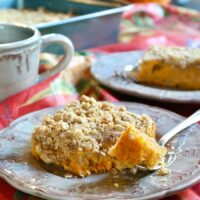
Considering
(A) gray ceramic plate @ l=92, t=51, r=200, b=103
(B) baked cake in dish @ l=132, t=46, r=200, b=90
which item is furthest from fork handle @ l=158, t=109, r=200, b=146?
(B) baked cake in dish @ l=132, t=46, r=200, b=90

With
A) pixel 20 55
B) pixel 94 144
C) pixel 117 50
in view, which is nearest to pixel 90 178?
pixel 94 144

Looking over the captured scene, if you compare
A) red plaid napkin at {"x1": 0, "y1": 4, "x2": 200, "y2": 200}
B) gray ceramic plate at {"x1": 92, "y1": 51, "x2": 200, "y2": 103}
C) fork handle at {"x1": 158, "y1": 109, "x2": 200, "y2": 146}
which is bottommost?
red plaid napkin at {"x1": 0, "y1": 4, "x2": 200, "y2": 200}

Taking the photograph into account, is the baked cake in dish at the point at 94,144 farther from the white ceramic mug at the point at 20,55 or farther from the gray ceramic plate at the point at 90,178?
the white ceramic mug at the point at 20,55

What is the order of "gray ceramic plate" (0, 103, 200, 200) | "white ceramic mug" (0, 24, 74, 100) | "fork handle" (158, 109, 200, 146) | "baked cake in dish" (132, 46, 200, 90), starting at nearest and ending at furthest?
"gray ceramic plate" (0, 103, 200, 200), "fork handle" (158, 109, 200, 146), "white ceramic mug" (0, 24, 74, 100), "baked cake in dish" (132, 46, 200, 90)

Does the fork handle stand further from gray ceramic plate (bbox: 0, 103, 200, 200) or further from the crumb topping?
the crumb topping

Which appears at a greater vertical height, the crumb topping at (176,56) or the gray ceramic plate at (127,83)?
the crumb topping at (176,56)

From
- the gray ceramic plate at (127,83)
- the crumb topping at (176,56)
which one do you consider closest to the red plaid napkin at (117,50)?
the gray ceramic plate at (127,83)

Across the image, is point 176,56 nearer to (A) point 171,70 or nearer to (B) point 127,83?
(A) point 171,70
